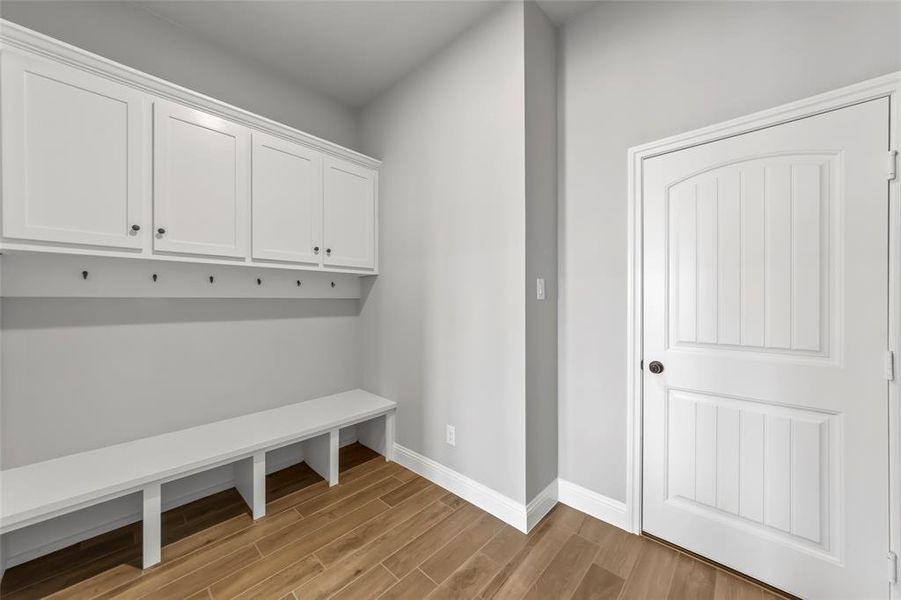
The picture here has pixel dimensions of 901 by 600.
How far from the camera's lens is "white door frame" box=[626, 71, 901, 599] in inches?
49.8

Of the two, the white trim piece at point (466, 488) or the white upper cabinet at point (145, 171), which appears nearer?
the white upper cabinet at point (145, 171)

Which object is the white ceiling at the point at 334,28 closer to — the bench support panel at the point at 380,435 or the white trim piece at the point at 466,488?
the bench support panel at the point at 380,435

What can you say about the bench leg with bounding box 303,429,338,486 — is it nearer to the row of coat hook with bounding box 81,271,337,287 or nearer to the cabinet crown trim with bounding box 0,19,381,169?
the row of coat hook with bounding box 81,271,337,287

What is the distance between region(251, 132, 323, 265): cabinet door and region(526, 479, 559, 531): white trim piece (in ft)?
6.68

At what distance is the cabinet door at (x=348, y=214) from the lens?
8.17 ft

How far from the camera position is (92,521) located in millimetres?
1823

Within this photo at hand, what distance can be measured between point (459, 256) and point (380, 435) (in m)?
1.58

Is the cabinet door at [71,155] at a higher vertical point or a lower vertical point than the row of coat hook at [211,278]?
higher

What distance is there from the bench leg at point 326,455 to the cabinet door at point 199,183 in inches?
51.3

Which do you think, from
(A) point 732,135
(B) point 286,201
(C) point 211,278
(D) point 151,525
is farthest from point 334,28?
(D) point 151,525

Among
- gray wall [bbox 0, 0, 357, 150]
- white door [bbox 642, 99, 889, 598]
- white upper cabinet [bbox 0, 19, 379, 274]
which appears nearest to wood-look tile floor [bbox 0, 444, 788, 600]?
white door [bbox 642, 99, 889, 598]

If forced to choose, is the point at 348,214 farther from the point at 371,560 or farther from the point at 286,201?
the point at 371,560

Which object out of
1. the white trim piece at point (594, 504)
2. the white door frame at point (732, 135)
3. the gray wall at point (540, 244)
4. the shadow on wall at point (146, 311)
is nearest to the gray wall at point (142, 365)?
the shadow on wall at point (146, 311)

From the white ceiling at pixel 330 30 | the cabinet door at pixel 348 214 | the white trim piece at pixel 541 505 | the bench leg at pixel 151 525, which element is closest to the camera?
the bench leg at pixel 151 525
